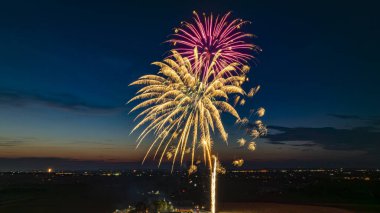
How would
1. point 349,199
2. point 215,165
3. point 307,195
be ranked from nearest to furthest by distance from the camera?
point 215,165, point 349,199, point 307,195

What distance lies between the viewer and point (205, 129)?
2406 cm

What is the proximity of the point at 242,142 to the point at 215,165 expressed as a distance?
6.02 metres

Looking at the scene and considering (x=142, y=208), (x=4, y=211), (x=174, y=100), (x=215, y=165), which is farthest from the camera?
(x=4, y=211)

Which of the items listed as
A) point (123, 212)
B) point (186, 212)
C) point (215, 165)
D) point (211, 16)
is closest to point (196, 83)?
point (211, 16)

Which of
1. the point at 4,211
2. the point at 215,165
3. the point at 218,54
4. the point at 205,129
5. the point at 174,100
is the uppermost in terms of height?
the point at 218,54

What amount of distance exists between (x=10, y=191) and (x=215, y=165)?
62937mm

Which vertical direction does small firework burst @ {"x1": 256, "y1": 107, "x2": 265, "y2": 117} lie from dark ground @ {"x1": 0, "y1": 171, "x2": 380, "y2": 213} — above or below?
above

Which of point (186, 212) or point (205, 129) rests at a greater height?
point (205, 129)

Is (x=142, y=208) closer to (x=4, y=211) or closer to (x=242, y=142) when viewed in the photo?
(x=242, y=142)

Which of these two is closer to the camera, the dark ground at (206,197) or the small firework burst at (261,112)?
the small firework burst at (261,112)

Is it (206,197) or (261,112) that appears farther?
(206,197)

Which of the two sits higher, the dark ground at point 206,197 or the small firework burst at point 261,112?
the small firework burst at point 261,112

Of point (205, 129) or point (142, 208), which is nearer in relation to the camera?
point (205, 129)

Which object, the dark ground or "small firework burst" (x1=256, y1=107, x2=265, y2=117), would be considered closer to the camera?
"small firework burst" (x1=256, y1=107, x2=265, y2=117)
